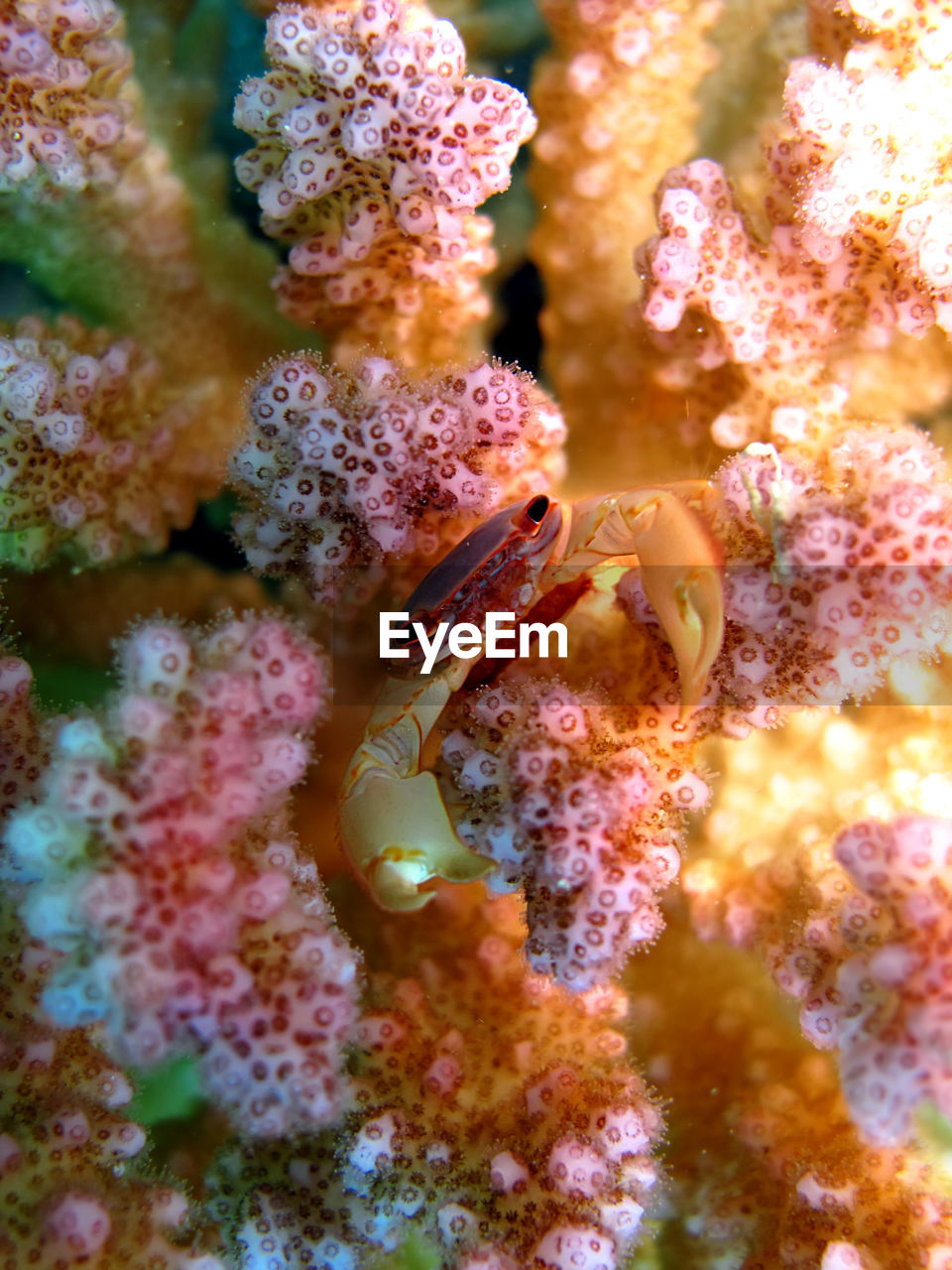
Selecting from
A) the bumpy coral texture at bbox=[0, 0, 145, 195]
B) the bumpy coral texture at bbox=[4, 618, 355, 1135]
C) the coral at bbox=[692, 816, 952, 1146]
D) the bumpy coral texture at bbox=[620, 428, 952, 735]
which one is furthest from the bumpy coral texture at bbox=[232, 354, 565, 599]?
the coral at bbox=[692, 816, 952, 1146]

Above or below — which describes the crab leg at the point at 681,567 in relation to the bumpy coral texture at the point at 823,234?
below

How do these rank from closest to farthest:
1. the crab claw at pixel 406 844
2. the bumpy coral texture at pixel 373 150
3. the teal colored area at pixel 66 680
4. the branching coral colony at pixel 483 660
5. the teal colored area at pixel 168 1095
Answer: the branching coral colony at pixel 483 660 < the bumpy coral texture at pixel 373 150 < the crab claw at pixel 406 844 < the teal colored area at pixel 168 1095 < the teal colored area at pixel 66 680

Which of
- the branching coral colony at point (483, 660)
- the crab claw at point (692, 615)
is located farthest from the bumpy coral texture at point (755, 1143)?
the crab claw at point (692, 615)

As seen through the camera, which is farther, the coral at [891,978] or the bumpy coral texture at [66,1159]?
the bumpy coral texture at [66,1159]

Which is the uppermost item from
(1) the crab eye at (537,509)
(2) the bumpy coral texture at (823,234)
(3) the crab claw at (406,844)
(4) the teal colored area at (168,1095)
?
(2) the bumpy coral texture at (823,234)

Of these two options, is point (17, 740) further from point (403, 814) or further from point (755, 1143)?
point (755, 1143)

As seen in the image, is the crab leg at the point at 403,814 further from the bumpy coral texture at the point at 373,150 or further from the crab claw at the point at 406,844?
the bumpy coral texture at the point at 373,150

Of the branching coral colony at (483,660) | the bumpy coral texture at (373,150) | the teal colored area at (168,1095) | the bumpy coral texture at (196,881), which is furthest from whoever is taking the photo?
the teal colored area at (168,1095)

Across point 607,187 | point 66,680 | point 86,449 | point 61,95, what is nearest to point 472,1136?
point 66,680
